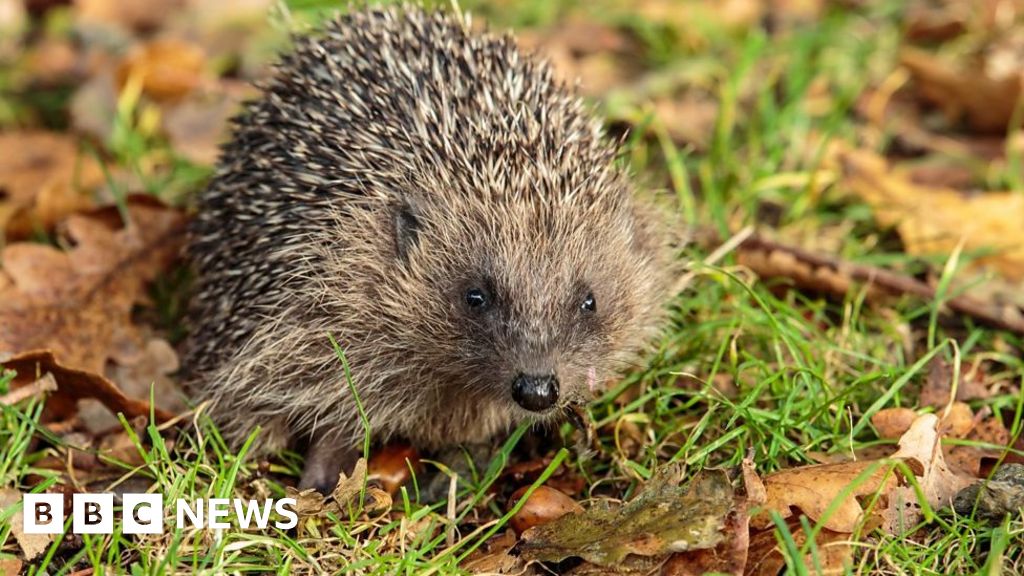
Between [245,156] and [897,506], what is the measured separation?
8.65 feet

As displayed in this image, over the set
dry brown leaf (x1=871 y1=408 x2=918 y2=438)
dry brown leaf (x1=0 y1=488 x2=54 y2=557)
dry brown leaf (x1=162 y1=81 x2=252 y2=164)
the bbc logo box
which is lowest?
dry brown leaf (x1=0 y1=488 x2=54 y2=557)

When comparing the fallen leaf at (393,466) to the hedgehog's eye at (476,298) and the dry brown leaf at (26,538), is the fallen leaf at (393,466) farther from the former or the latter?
the dry brown leaf at (26,538)

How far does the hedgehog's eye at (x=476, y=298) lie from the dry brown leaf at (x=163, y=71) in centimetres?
329

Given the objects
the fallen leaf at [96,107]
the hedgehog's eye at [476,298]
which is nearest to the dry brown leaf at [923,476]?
the hedgehog's eye at [476,298]

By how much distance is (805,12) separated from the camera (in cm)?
717

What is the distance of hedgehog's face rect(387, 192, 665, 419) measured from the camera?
3.55 metres

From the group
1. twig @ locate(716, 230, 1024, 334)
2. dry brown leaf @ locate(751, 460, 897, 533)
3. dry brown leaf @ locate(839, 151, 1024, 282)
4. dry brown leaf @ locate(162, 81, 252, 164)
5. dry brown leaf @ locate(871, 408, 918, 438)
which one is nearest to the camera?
dry brown leaf @ locate(751, 460, 897, 533)

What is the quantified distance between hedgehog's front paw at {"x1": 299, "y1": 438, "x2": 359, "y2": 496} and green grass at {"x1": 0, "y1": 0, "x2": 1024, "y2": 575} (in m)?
0.09

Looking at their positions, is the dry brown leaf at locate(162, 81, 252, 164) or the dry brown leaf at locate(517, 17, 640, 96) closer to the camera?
the dry brown leaf at locate(162, 81, 252, 164)

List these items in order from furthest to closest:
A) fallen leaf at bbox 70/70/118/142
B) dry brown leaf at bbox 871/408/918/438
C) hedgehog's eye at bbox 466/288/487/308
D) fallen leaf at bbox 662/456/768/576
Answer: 1. fallen leaf at bbox 70/70/118/142
2. dry brown leaf at bbox 871/408/918/438
3. hedgehog's eye at bbox 466/288/487/308
4. fallen leaf at bbox 662/456/768/576

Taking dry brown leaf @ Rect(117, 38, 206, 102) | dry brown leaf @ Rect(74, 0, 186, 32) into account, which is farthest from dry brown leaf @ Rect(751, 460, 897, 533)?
dry brown leaf @ Rect(74, 0, 186, 32)

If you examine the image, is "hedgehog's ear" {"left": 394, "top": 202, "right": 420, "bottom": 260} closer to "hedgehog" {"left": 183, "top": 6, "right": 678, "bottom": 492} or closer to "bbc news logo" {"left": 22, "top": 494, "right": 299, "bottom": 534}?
"hedgehog" {"left": 183, "top": 6, "right": 678, "bottom": 492}

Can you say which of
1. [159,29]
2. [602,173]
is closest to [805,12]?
[602,173]

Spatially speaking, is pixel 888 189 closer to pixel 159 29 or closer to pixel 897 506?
pixel 897 506
